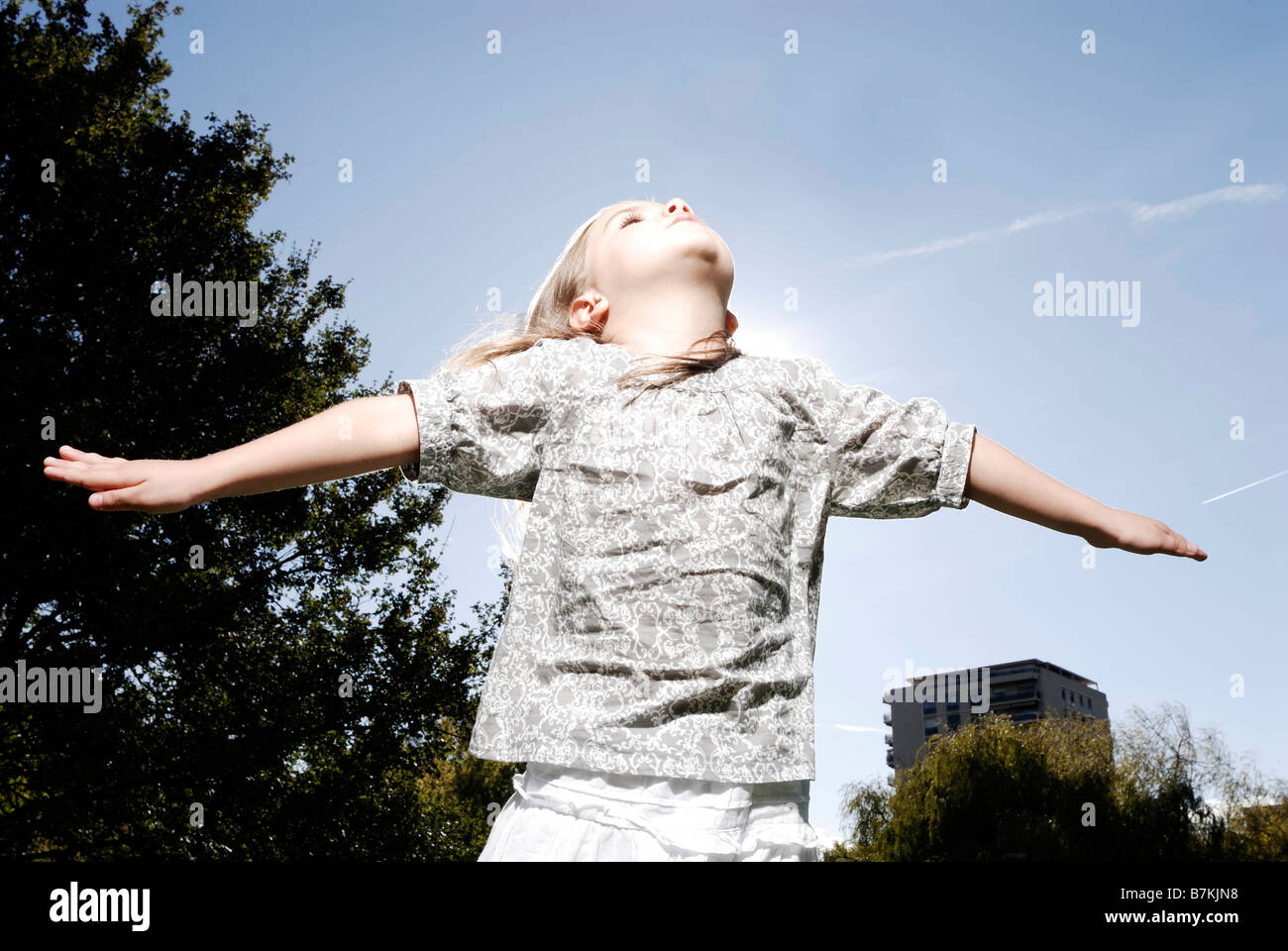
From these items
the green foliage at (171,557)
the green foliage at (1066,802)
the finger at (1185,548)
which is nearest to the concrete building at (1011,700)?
the green foliage at (1066,802)

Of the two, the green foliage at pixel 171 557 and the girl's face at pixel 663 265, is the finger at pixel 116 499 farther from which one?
the green foliage at pixel 171 557

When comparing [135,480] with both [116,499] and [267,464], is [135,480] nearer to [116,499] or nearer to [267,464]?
[116,499]

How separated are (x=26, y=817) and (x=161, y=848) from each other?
60.0 inches

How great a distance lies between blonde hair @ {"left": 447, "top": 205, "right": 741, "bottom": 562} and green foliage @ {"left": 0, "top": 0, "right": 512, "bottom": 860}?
30.8 ft

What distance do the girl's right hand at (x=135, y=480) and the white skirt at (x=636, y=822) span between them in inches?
32.5

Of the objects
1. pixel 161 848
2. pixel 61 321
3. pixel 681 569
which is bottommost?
pixel 161 848

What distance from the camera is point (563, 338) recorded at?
2.37 m

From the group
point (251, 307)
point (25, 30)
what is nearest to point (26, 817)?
point (251, 307)

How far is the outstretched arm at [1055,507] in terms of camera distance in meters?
2.07

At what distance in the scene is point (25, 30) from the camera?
1260cm

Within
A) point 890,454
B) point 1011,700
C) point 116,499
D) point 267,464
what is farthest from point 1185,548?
point 1011,700

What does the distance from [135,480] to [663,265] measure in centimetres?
123
